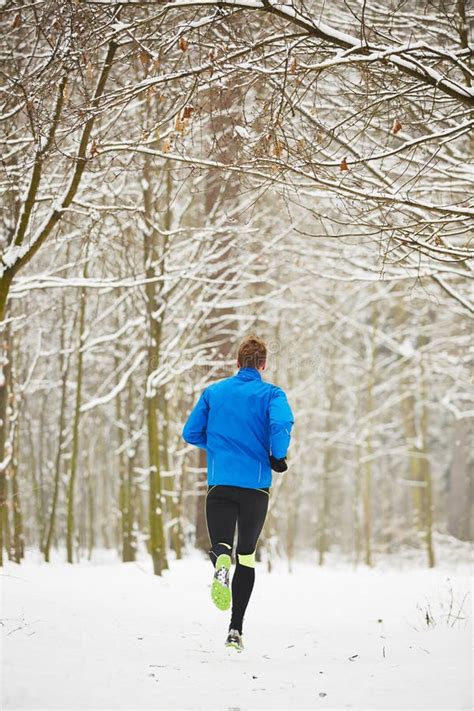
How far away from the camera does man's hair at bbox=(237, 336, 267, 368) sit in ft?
17.4

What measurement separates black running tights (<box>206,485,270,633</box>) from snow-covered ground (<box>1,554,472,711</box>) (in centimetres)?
36

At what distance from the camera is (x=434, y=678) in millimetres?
3998

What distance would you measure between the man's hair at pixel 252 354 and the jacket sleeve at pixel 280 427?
1.39 feet

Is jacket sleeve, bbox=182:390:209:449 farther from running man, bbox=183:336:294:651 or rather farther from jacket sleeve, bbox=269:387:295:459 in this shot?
jacket sleeve, bbox=269:387:295:459

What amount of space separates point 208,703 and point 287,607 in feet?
14.7

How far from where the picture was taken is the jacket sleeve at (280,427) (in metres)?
4.88

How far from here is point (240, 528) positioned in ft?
16.4

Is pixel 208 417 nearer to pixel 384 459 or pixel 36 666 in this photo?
pixel 36 666

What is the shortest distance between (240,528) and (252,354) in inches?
47.0

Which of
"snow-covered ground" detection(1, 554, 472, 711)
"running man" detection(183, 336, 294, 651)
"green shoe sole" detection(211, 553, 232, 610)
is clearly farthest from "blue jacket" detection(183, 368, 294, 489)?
"snow-covered ground" detection(1, 554, 472, 711)

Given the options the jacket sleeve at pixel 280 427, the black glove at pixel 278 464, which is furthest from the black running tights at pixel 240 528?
the jacket sleeve at pixel 280 427

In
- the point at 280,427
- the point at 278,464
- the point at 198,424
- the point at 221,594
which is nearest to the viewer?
the point at 221,594

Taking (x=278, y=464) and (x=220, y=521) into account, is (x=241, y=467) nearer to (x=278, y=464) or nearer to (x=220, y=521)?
(x=278, y=464)

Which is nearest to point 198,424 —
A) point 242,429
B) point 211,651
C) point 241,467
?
point 242,429
